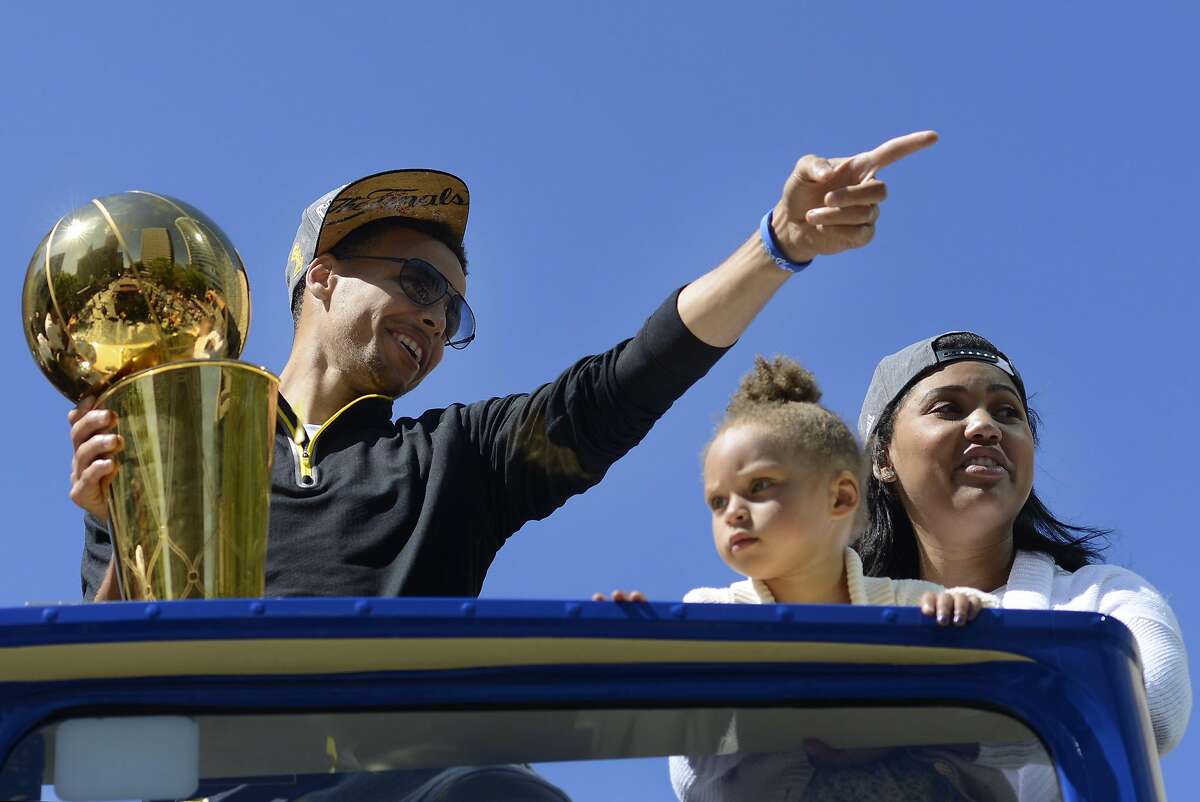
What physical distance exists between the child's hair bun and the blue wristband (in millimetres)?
212

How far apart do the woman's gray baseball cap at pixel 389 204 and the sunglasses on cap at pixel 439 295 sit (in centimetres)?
19

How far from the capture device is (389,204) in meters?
4.42

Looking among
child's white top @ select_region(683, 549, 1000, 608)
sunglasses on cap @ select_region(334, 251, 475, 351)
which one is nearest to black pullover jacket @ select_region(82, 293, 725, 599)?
sunglasses on cap @ select_region(334, 251, 475, 351)

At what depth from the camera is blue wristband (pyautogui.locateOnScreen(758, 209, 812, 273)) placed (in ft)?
11.0

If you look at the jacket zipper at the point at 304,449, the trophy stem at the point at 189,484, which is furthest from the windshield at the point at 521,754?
the jacket zipper at the point at 304,449

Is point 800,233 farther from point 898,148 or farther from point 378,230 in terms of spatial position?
point 378,230

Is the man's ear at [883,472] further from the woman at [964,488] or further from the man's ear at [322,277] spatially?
the man's ear at [322,277]

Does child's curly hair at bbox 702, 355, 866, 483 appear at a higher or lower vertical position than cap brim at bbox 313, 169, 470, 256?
lower

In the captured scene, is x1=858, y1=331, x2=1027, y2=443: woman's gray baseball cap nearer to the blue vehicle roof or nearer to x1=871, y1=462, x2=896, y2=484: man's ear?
x1=871, y1=462, x2=896, y2=484: man's ear

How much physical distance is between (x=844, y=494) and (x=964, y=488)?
0.67m

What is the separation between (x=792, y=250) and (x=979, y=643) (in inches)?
48.0

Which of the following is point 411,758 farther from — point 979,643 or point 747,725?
point 979,643

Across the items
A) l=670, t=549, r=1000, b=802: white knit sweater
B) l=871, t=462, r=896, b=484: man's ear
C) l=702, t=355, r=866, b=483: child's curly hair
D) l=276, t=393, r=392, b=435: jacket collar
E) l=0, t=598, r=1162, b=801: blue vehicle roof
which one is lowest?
l=670, t=549, r=1000, b=802: white knit sweater

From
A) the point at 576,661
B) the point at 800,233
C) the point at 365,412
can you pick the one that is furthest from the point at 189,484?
the point at 365,412
